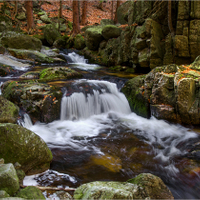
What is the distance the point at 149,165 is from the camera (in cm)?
413

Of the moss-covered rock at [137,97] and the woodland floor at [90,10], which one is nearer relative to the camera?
the moss-covered rock at [137,97]

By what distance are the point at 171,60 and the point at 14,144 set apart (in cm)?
819

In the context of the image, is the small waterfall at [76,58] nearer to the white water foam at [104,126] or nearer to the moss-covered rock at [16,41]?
the moss-covered rock at [16,41]

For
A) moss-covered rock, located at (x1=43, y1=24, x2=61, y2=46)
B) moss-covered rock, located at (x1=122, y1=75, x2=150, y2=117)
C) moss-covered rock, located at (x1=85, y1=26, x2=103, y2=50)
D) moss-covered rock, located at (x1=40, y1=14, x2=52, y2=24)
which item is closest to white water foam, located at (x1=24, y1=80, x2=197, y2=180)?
moss-covered rock, located at (x1=122, y1=75, x2=150, y2=117)

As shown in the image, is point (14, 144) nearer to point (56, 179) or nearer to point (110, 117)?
point (56, 179)

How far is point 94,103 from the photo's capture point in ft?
24.1

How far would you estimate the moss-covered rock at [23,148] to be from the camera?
2.92 m

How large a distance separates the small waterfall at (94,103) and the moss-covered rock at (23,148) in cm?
318

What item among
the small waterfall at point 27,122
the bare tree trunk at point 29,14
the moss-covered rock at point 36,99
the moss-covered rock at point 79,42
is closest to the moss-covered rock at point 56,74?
the moss-covered rock at point 36,99

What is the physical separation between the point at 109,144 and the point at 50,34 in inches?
631

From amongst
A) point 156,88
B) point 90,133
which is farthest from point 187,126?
point 90,133

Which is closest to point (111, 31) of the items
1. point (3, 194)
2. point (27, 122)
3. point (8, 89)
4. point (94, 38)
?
point (94, 38)

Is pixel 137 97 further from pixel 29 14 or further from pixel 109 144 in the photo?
pixel 29 14

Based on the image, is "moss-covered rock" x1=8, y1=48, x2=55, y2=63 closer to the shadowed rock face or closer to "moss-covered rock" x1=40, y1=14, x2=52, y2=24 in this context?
the shadowed rock face
